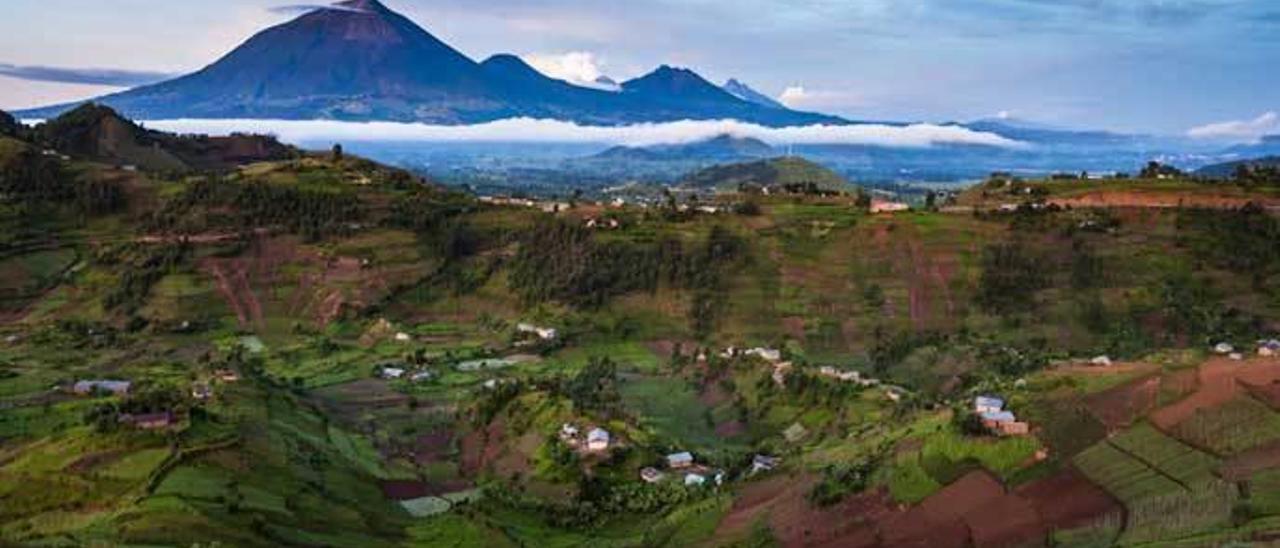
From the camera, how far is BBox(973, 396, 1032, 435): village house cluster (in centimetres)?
3444

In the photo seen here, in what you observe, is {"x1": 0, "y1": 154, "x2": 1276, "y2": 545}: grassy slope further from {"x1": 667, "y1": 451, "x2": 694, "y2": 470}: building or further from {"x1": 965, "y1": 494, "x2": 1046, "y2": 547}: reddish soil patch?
{"x1": 667, "y1": 451, "x2": 694, "y2": 470}: building

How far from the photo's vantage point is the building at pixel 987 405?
36.1 metres

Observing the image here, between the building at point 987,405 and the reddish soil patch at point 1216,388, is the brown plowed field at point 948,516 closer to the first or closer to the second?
the reddish soil patch at point 1216,388

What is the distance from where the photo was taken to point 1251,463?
27734 mm

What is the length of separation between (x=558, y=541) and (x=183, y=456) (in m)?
11.2

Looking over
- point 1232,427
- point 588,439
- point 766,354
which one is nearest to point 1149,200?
point 766,354

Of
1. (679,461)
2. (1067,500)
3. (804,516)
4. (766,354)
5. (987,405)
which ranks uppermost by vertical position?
(987,405)

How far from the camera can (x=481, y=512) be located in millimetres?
38562

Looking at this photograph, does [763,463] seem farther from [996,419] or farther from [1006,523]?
[1006,523]

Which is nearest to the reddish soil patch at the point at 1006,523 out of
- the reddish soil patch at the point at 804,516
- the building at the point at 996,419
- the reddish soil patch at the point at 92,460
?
the reddish soil patch at the point at 804,516

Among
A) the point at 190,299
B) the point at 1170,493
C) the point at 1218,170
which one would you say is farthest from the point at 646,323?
the point at 1218,170

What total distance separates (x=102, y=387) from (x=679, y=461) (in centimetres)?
2287

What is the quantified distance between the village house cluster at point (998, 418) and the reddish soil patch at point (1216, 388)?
11.7 ft

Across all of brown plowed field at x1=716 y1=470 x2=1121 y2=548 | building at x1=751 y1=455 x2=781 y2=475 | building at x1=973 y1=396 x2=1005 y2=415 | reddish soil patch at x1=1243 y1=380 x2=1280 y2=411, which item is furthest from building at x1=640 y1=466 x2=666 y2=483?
reddish soil patch at x1=1243 y1=380 x2=1280 y2=411
